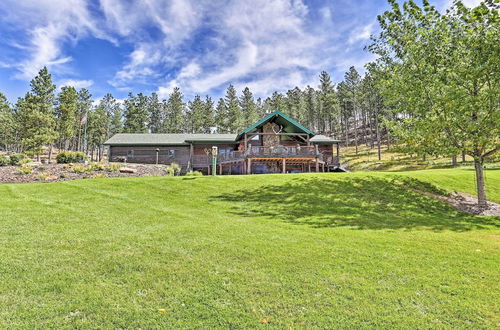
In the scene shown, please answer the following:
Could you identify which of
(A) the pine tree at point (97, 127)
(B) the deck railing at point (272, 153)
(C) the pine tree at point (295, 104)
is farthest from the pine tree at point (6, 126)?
(C) the pine tree at point (295, 104)

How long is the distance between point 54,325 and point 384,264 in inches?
213

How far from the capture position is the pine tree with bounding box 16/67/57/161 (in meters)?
35.3

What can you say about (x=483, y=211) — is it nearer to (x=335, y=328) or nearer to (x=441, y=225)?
(x=441, y=225)

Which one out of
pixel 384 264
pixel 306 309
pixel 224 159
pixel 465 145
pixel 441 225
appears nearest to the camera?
pixel 306 309

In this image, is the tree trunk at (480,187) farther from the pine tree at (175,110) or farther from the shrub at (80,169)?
the pine tree at (175,110)

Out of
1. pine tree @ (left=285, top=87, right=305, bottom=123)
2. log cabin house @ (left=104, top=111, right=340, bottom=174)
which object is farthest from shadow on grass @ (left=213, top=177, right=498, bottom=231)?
pine tree @ (left=285, top=87, right=305, bottom=123)

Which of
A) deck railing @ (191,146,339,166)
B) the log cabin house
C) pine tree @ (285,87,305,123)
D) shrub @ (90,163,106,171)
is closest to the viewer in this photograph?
shrub @ (90,163,106,171)

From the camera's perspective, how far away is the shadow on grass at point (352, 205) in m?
9.27

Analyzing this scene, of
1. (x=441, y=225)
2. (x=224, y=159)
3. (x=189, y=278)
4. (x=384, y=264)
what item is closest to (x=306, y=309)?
(x=189, y=278)

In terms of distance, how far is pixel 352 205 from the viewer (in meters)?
11.5

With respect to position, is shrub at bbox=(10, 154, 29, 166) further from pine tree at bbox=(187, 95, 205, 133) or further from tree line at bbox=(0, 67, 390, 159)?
pine tree at bbox=(187, 95, 205, 133)

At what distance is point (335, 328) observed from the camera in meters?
3.15

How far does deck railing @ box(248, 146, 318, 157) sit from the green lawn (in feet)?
45.8

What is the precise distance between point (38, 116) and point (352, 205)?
135ft
